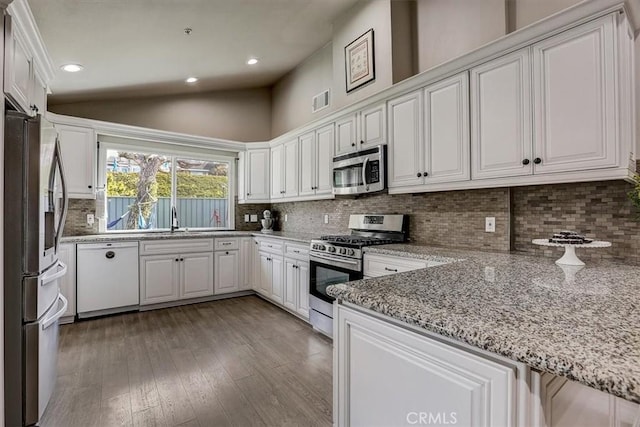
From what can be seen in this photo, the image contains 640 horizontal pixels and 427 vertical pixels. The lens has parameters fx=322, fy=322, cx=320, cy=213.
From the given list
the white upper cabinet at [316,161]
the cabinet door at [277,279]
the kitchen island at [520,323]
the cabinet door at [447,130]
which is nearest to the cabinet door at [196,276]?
the cabinet door at [277,279]

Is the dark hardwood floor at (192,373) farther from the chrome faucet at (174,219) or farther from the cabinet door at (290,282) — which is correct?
the chrome faucet at (174,219)

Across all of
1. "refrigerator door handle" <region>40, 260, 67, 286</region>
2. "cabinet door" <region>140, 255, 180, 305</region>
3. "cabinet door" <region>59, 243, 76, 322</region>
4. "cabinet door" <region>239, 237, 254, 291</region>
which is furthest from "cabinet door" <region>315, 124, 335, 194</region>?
"cabinet door" <region>59, 243, 76, 322</region>

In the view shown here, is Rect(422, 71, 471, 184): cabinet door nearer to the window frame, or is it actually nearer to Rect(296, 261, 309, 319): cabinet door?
Rect(296, 261, 309, 319): cabinet door

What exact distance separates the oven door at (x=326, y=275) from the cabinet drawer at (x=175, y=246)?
168 centimetres

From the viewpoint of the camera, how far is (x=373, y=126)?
3018mm

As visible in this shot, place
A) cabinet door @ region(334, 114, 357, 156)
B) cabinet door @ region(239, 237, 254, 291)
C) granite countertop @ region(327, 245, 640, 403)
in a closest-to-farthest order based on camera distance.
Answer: granite countertop @ region(327, 245, 640, 403)
cabinet door @ region(334, 114, 357, 156)
cabinet door @ region(239, 237, 254, 291)

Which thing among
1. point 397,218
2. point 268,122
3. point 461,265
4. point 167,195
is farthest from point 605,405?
point 268,122

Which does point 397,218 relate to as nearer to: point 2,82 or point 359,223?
point 359,223

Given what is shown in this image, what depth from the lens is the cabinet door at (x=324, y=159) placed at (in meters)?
3.57

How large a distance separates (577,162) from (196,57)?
362cm

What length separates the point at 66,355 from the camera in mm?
2596

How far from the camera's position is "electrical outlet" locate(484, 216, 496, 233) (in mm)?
2395

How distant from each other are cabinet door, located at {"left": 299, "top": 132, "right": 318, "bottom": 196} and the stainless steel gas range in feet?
2.89

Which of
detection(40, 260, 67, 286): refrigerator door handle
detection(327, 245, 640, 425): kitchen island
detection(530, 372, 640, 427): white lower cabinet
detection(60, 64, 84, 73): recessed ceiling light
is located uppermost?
detection(60, 64, 84, 73): recessed ceiling light
